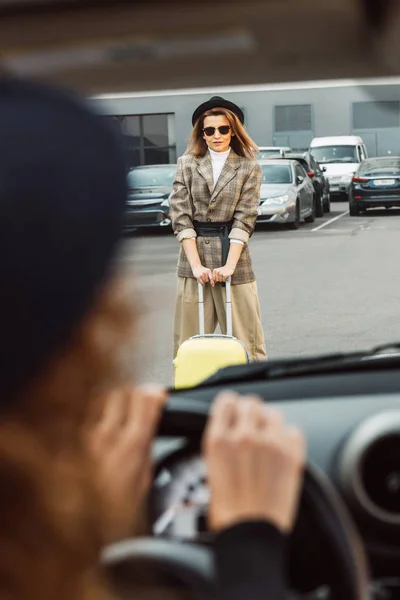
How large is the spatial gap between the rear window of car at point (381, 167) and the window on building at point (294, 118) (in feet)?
68.4

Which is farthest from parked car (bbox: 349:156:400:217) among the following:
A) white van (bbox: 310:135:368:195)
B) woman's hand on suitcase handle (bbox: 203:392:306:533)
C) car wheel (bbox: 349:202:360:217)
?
woman's hand on suitcase handle (bbox: 203:392:306:533)

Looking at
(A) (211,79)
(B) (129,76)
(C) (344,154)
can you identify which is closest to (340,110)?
(C) (344,154)

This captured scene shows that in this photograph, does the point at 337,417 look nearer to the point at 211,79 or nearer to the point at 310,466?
the point at 310,466

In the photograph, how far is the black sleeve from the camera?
1.24 metres

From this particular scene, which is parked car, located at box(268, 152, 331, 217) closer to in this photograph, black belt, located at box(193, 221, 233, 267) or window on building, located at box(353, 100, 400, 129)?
black belt, located at box(193, 221, 233, 267)

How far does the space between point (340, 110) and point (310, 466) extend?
160ft

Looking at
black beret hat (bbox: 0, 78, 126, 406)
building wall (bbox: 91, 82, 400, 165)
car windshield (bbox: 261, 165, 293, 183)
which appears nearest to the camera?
black beret hat (bbox: 0, 78, 126, 406)

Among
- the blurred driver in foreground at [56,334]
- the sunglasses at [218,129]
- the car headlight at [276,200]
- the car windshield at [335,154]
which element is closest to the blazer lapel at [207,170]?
the sunglasses at [218,129]

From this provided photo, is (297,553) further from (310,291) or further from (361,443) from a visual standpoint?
(310,291)

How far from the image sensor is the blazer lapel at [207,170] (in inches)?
211

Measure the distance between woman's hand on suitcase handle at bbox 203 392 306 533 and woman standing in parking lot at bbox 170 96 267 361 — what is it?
13.4ft

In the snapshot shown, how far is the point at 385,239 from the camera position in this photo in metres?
18.5

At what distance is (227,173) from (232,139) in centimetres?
21

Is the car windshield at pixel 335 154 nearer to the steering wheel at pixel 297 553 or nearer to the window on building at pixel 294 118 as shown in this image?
the window on building at pixel 294 118
